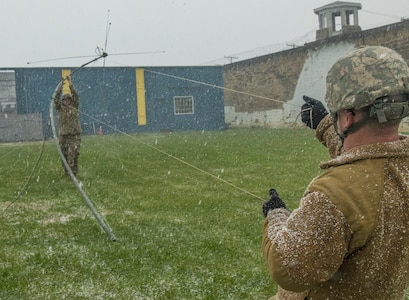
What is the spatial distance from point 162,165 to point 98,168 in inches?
68.2

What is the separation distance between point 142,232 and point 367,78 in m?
5.25

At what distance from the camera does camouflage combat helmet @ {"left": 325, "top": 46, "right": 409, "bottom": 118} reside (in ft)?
5.20

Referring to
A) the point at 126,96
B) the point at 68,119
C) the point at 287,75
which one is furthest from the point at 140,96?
the point at 68,119

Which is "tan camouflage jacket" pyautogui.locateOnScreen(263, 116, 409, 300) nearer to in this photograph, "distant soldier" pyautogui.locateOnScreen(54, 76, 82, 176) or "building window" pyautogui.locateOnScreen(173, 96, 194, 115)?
"distant soldier" pyautogui.locateOnScreen(54, 76, 82, 176)

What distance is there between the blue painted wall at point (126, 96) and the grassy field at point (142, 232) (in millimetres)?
17357

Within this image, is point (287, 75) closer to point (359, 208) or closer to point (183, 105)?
point (183, 105)

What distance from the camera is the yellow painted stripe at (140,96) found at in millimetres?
31234

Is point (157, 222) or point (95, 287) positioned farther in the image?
point (157, 222)

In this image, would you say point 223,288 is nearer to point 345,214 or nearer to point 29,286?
point 29,286

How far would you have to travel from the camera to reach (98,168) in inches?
513

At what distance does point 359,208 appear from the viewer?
1507mm

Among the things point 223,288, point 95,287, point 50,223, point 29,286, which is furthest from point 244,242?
point 50,223

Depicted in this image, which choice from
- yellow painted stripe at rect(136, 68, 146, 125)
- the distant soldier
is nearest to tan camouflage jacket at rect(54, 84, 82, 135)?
the distant soldier

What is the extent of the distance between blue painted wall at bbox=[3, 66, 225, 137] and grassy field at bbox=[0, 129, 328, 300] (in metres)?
17.4
